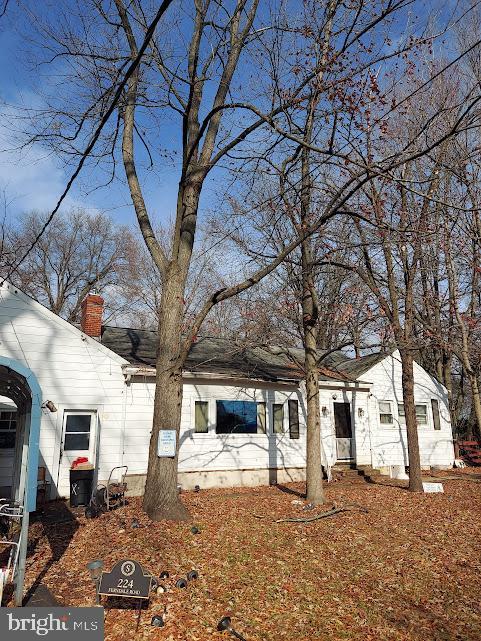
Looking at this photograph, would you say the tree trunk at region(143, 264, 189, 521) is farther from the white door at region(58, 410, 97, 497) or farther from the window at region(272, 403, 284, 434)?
the window at region(272, 403, 284, 434)

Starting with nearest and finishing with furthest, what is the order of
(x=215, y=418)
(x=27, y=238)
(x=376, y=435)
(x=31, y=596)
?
(x=31, y=596) < (x=215, y=418) < (x=376, y=435) < (x=27, y=238)

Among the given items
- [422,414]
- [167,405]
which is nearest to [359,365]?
[422,414]

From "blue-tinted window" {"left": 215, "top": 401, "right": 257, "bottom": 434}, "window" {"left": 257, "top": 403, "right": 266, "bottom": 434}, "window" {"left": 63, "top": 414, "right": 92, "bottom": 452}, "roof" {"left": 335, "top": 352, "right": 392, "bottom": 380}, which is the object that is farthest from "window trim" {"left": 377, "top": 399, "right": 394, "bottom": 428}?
"window" {"left": 63, "top": 414, "right": 92, "bottom": 452}

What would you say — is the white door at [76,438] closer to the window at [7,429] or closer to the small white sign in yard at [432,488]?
the window at [7,429]

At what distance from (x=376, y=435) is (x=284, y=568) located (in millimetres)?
12195

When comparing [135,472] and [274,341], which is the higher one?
[274,341]

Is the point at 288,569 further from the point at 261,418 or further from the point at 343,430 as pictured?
the point at 343,430

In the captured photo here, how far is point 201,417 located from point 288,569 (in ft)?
25.6

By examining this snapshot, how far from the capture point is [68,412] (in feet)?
39.2

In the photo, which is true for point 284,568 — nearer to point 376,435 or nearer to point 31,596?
point 31,596

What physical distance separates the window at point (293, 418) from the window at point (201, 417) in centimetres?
328

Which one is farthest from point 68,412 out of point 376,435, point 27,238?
point 27,238

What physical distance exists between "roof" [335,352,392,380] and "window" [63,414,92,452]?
10.3 m

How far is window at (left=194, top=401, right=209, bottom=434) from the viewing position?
13945mm
